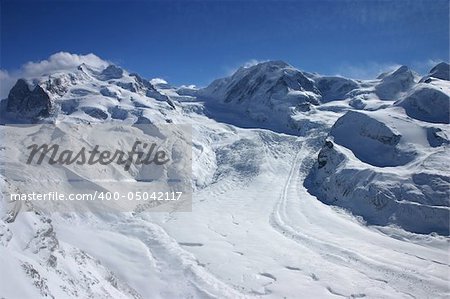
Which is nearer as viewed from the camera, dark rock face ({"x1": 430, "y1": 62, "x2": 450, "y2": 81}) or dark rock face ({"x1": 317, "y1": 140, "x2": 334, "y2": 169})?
dark rock face ({"x1": 317, "y1": 140, "x2": 334, "y2": 169})

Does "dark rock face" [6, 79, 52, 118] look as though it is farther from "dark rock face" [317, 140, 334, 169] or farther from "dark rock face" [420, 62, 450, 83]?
"dark rock face" [420, 62, 450, 83]

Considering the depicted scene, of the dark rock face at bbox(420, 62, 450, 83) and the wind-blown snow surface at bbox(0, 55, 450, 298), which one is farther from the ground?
the dark rock face at bbox(420, 62, 450, 83)

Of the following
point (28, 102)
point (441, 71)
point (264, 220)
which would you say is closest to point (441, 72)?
point (441, 71)

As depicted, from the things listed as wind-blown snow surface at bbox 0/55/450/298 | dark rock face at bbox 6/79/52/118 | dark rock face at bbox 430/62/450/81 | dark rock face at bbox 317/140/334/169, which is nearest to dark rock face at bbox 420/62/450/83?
dark rock face at bbox 430/62/450/81

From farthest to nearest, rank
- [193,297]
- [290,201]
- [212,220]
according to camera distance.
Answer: [290,201] → [212,220] → [193,297]

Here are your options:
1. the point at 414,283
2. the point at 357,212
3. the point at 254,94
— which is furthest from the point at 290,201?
the point at 254,94

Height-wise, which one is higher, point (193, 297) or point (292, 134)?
point (292, 134)

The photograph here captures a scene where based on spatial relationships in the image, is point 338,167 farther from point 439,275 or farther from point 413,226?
point 439,275
